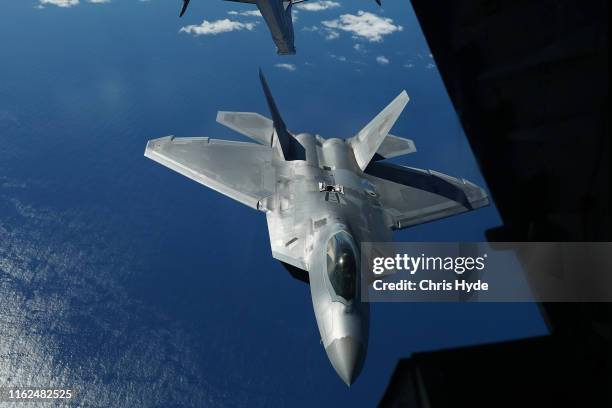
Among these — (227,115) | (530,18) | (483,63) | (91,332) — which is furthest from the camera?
(227,115)

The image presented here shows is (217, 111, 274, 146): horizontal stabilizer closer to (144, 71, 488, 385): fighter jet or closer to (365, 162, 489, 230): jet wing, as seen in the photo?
(144, 71, 488, 385): fighter jet

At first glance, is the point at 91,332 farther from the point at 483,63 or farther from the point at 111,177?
the point at 483,63

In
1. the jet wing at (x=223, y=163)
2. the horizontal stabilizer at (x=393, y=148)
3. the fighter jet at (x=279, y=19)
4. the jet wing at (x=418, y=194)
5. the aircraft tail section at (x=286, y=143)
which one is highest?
the fighter jet at (x=279, y=19)

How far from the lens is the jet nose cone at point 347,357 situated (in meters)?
10.0

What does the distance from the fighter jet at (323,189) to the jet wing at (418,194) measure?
5cm

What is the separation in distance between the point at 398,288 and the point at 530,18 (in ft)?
40.6

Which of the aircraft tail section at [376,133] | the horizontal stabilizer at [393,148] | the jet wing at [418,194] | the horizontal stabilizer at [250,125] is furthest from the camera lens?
the horizontal stabilizer at [393,148]

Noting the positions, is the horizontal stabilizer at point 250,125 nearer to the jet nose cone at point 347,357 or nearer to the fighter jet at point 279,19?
the fighter jet at point 279,19

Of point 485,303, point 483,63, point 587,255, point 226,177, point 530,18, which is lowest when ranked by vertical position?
point 485,303

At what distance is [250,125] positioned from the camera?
20.8m

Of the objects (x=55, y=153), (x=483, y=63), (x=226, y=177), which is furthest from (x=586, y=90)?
(x=55, y=153)

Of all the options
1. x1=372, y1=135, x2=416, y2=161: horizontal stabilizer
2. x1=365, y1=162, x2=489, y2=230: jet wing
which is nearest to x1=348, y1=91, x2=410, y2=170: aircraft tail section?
x1=365, y1=162, x2=489, y2=230: jet wing

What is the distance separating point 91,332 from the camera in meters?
14.4

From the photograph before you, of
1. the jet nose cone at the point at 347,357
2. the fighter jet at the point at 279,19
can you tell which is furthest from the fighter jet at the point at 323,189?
the fighter jet at the point at 279,19
